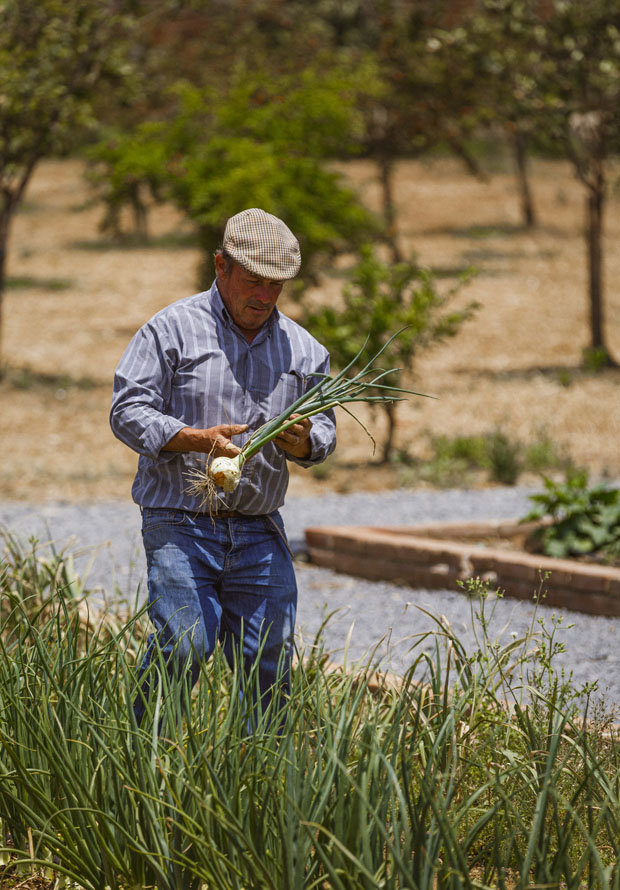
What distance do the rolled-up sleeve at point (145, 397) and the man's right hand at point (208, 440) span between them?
0.03 metres

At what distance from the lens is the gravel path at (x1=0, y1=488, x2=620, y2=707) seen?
4.63 m

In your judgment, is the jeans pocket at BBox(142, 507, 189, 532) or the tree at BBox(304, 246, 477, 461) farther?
the tree at BBox(304, 246, 477, 461)

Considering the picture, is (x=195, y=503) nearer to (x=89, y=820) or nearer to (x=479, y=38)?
(x=89, y=820)

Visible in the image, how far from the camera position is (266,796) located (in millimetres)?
2256

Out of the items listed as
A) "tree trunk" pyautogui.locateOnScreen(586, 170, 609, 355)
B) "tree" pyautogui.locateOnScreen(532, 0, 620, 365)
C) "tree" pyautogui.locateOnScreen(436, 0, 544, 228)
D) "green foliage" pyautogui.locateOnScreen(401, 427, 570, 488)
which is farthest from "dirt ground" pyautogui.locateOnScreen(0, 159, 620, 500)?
"tree" pyautogui.locateOnScreen(436, 0, 544, 228)

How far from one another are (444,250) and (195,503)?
21360 millimetres

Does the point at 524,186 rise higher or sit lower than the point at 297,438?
higher

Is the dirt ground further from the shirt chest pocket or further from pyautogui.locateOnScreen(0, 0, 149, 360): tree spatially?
the shirt chest pocket

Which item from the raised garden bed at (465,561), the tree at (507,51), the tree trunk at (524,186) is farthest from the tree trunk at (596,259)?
the tree trunk at (524,186)

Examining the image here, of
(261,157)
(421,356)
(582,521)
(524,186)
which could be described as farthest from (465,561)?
(524,186)

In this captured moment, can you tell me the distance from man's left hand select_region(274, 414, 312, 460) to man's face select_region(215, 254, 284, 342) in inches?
12.1

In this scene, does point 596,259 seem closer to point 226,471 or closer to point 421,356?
point 421,356

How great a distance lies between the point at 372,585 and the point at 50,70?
8716 millimetres

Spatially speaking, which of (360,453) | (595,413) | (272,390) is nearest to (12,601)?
(272,390)
